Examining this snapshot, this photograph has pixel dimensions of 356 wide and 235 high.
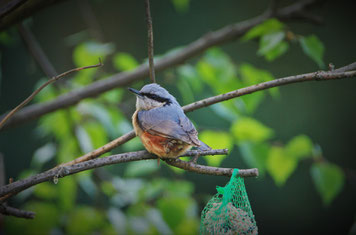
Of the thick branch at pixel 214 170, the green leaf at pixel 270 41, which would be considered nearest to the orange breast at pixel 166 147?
the thick branch at pixel 214 170

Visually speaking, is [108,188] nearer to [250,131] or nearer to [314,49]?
[250,131]

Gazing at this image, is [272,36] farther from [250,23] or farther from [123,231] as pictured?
[123,231]

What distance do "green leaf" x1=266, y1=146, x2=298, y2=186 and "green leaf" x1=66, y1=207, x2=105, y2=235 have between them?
146 centimetres

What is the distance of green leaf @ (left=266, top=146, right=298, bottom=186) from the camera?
276 centimetres

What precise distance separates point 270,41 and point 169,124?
1002 millimetres

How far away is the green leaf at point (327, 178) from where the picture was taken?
2.71 meters

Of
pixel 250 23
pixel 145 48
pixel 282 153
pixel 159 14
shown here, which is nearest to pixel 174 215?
pixel 282 153

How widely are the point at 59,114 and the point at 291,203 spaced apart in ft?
12.6

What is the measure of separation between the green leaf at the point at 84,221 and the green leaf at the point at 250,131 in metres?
1.32

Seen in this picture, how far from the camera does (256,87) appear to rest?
1.98 meters

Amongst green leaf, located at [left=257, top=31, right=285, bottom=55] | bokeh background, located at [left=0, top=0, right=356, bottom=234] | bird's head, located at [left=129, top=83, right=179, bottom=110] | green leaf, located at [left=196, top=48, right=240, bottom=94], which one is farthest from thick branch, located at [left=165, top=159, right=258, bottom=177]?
bokeh background, located at [left=0, top=0, right=356, bottom=234]

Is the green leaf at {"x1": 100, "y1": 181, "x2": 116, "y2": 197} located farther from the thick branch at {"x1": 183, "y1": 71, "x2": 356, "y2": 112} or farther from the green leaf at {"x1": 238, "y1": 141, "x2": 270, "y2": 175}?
the thick branch at {"x1": 183, "y1": 71, "x2": 356, "y2": 112}

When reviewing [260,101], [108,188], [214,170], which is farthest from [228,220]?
[260,101]

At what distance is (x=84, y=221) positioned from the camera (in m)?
2.86
